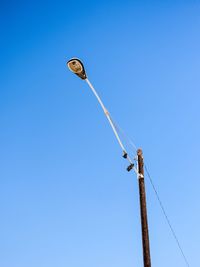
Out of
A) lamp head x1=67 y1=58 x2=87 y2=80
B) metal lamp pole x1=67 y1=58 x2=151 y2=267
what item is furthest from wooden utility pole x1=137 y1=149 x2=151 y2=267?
lamp head x1=67 y1=58 x2=87 y2=80

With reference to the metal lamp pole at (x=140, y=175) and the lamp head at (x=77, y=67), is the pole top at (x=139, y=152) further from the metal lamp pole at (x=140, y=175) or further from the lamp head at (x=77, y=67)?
the lamp head at (x=77, y=67)

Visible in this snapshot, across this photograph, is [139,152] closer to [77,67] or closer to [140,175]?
[140,175]

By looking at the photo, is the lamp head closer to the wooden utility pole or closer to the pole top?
the pole top

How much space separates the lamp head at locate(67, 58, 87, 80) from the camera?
7.64 meters

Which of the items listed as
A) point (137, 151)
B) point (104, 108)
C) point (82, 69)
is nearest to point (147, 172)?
point (137, 151)

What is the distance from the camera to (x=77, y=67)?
25.5ft

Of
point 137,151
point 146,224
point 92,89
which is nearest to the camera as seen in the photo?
point 146,224

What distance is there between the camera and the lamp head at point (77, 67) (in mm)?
7641

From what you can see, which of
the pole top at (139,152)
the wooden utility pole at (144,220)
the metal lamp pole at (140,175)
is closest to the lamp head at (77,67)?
the metal lamp pole at (140,175)

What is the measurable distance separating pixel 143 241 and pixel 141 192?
1.24 m

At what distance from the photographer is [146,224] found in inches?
290

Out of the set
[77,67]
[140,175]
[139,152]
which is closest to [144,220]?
[140,175]

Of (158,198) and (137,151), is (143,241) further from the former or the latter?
(158,198)

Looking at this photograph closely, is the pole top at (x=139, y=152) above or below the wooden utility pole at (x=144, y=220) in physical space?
above
